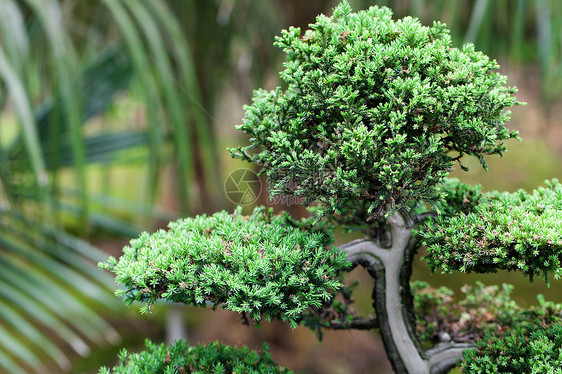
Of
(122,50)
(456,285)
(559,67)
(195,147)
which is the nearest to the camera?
(559,67)

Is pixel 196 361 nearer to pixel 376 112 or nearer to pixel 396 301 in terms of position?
pixel 396 301

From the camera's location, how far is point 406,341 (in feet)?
2.78

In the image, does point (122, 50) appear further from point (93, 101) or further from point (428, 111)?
point (428, 111)

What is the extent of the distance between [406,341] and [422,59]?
0.49 meters

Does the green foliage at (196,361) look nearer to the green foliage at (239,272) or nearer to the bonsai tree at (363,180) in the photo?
the bonsai tree at (363,180)

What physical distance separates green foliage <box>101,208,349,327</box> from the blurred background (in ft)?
1.47

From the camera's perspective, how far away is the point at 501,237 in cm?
65

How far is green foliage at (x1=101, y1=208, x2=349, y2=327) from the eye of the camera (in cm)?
67

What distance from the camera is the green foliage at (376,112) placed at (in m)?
0.68

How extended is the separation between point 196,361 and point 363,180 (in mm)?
414

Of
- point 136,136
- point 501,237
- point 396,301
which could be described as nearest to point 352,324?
point 396,301

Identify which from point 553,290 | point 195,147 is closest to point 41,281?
point 195,147

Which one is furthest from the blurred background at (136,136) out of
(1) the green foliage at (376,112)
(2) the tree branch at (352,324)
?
(1) the green foliage at (376,112)

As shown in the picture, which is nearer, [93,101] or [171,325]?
[93,101]
